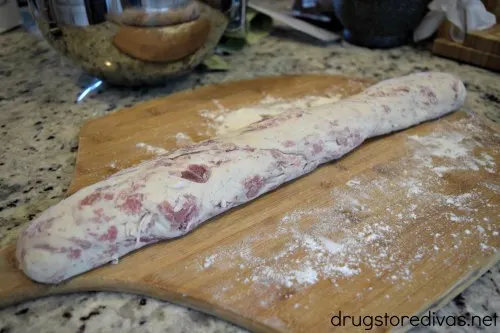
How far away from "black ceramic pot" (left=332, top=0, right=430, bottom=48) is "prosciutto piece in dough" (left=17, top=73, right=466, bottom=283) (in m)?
0.54

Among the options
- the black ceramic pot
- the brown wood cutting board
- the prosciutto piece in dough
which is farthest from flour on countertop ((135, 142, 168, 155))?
the black ceramic pot

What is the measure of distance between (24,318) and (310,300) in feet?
1.59

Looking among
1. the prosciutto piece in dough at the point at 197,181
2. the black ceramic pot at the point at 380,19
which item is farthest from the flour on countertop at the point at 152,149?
the black ceramic pot at the point at 380,19

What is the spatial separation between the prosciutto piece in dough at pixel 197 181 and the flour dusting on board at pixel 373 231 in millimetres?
101

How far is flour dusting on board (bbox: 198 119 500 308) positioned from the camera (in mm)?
791

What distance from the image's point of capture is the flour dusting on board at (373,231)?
0.79 m

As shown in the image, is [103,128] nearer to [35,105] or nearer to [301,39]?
[35,105]

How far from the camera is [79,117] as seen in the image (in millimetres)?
Answer: 1346

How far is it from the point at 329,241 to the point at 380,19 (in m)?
1.18

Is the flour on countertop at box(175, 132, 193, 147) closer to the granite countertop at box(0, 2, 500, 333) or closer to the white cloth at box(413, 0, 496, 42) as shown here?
the granite countertop at box(0, 2, 500, 333)

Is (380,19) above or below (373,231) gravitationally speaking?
above

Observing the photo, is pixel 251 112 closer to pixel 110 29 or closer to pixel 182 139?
pixel 182 139

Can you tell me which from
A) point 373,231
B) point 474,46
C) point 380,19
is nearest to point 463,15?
point 474,46

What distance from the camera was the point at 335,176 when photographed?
1.06 m
